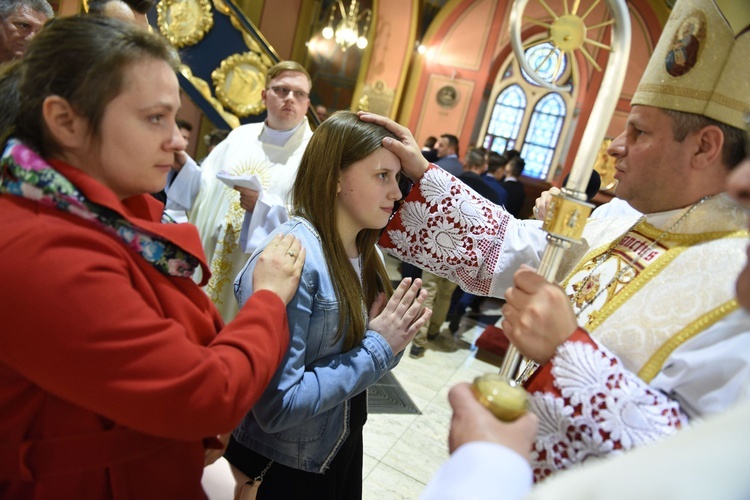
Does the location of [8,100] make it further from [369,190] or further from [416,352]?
[416,352]

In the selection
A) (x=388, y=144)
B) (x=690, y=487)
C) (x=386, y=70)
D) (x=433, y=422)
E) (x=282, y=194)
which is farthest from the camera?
(x=386, y=70)

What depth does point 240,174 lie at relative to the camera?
3.01 meters

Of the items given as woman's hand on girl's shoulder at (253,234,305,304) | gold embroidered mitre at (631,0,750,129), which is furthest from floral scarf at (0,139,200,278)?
gold embroidered mitre at (631,0,750,129)

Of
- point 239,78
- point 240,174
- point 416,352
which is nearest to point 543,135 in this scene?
point 416,352

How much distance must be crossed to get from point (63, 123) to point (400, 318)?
38.6 inches

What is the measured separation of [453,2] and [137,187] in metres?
11.8

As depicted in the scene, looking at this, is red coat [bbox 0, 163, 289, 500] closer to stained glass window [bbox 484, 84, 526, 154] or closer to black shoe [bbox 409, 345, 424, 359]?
black shoe [bbox 409, 345, 424, 359]

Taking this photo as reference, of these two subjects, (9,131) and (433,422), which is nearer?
(9,131)

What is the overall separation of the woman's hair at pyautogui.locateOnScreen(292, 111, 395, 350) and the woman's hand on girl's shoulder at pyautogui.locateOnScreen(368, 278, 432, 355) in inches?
2.5

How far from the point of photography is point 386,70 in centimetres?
1077

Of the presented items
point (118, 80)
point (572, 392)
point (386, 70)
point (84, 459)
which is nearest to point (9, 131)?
point (118, 80)

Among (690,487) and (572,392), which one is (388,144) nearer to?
(572,392)

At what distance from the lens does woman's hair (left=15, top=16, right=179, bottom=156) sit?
897mm

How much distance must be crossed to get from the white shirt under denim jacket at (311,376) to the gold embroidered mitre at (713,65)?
98 centimetres
